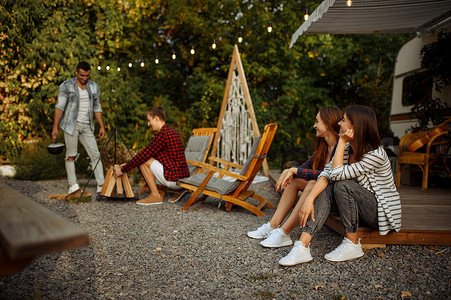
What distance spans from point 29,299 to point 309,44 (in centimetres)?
949

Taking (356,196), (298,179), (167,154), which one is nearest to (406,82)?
(298,179)

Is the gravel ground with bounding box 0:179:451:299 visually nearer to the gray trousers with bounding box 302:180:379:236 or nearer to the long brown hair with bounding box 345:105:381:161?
the gray trousers with bounding box 302:180:379:236

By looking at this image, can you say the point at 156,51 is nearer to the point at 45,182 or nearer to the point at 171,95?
the point at 171,95

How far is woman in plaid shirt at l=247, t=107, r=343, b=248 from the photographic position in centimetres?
291

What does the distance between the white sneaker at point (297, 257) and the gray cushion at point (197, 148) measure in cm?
294

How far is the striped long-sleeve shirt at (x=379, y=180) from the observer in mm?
2496

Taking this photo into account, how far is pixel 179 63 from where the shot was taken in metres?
10.7

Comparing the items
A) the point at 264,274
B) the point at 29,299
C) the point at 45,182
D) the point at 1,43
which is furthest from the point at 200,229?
the point at 1,43

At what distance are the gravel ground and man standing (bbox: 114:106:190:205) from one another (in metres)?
1.06

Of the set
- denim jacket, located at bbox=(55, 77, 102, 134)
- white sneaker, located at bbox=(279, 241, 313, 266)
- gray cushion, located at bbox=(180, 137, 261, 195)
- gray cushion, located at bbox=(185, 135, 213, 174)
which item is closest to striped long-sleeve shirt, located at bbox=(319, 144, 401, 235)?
white sneaker, located at bbox=(279, 241, 313, 266)

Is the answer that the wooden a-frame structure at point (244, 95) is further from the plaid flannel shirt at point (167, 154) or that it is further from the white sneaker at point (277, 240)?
the white sneaker at point (277, 240)

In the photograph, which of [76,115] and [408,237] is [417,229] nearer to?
[408,237]

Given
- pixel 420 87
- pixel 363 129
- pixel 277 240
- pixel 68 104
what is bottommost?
pixel 277 240

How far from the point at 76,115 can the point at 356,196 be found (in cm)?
384
